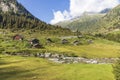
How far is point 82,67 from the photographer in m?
80.9

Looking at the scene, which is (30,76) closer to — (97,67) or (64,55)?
(97,67)

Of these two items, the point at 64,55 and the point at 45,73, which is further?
the point at 64,55

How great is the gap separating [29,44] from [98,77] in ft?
378

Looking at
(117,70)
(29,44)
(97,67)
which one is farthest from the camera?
(29,44)

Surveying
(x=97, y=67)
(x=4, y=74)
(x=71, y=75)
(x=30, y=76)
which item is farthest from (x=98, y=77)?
(x=4, y=74)

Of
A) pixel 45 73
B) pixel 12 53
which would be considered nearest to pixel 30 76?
pixel 45 73

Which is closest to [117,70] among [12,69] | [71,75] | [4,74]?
[71,75]

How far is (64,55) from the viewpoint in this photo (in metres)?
151

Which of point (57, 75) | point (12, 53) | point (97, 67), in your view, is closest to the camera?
point (57, 75)

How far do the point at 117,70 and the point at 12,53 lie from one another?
315ft

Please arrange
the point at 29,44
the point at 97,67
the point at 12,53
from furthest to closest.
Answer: the point at 29,44
the point at 12,53
the point at 97,67

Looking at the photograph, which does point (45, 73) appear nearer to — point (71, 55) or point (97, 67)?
point (97, 67)

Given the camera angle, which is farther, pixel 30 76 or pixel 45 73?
pixel 45 73

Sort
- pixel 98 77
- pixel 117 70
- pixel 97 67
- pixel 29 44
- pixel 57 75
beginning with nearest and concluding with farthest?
pixel 117 70 → pixel 98 77 → pixel 57 75 → pixel 97 67 → pixel 29 44
